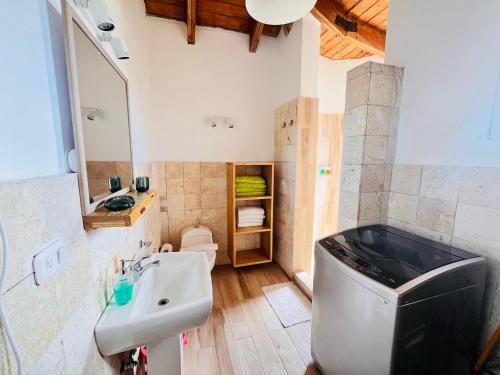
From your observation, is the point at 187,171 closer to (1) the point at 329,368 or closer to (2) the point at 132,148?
(2) the point at 132,148

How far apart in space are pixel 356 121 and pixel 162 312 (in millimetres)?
1500

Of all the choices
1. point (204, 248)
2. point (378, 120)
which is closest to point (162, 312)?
point (204, 248)

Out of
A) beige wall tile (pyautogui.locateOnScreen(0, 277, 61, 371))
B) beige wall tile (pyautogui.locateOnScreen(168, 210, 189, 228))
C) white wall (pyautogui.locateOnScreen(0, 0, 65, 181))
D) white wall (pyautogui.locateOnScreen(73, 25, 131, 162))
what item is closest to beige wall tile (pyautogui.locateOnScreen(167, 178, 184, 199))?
beige wall tile (pyautogui.locateOnScreen(168, 210, 189, 228))

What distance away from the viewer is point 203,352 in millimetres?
1442

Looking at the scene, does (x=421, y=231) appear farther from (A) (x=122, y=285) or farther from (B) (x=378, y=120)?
(A) (x=122, y=285)

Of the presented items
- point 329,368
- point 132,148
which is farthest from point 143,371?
point 132,148

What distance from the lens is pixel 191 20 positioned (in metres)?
2.01

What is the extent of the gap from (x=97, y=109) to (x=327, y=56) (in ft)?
9.49

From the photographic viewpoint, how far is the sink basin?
0.82m

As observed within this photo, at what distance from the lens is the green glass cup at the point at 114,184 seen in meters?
1.00

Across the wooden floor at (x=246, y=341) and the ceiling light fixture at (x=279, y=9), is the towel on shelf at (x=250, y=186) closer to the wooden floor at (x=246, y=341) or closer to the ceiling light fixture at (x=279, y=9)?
the wooden floor at (x=246, y=341)

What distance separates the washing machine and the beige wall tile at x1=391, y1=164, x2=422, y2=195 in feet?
1.00

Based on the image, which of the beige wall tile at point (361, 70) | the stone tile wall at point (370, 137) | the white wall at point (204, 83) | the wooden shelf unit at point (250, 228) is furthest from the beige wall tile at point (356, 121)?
the wooden shelf unit at point (250, 228)

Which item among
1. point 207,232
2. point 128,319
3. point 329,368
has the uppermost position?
point 128,319
